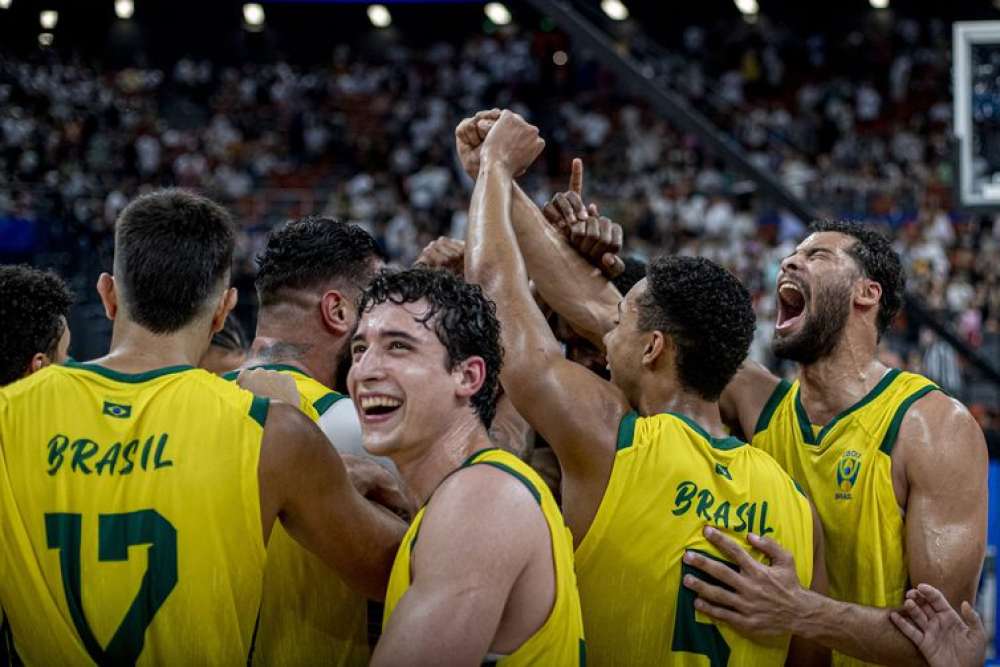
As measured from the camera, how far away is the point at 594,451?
3.55 metres

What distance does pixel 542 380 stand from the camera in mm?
3619

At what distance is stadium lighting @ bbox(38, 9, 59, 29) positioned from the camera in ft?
79.6

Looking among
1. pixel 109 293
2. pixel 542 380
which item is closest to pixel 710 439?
pixel 542 380

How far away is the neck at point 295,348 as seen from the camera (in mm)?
4082

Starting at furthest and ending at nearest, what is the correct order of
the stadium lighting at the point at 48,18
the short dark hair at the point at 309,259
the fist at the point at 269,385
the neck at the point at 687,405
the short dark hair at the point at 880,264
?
the stadium lighting at the point at 48,18 → the short dark hair at the point at 880,264 → the short dark hair at the point at 309,259 → the neck at the point at 687,405 → the fist at the point at 269,385

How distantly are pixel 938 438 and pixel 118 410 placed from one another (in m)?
2.54

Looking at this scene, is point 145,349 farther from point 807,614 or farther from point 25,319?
point 807,614

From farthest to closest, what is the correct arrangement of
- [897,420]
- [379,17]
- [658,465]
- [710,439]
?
1. [379,17]
2. [897,420]
3. [710,439]
4. [658,465]

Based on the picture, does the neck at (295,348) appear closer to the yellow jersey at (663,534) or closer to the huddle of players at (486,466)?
the huddle of players at (486,466)

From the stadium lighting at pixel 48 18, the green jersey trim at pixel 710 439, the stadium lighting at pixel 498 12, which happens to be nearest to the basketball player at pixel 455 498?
the green jersey trim at pixel 710 439

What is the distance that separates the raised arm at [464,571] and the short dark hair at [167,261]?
0.84 metres

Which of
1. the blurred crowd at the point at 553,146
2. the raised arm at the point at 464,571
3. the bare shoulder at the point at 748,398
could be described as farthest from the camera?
the blurred crowd at the point at 553,146

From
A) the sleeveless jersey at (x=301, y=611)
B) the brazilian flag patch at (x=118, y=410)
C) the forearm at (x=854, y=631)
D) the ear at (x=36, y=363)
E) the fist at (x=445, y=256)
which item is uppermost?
the fist at (x=445, y=256)

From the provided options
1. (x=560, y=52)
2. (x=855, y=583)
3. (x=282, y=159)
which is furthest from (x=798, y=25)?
(x=855, y=583)
